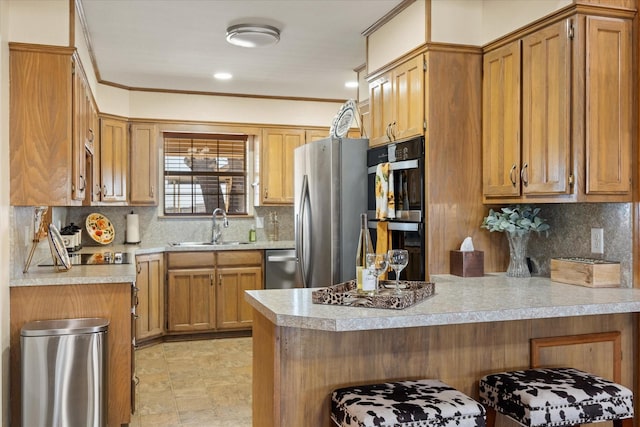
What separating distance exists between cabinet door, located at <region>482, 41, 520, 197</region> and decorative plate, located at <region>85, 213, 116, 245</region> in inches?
151

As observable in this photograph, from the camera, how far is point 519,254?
3.08 metres

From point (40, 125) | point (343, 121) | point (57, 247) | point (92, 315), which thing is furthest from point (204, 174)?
point (92, 315)

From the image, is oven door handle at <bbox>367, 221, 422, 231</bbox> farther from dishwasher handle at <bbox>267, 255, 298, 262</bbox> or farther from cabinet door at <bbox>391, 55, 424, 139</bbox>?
dishwasher handle at <bbox>267, 255, 298, 262</bbox>

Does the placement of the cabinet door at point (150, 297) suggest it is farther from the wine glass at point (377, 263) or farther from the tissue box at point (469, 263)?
the wine glass at point (377, 263)

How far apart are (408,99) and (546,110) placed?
0.88m

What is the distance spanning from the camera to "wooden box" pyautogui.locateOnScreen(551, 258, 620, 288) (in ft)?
8.64

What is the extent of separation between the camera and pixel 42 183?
317 cm

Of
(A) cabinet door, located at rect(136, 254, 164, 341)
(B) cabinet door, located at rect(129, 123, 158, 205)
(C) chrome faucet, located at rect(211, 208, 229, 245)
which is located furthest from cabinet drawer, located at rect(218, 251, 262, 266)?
(B) cabinet door, located at rect(129, 123, 158, 205)

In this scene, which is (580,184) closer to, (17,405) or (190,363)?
(17,405)

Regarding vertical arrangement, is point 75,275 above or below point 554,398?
above

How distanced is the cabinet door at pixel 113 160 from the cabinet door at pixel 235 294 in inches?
49.8

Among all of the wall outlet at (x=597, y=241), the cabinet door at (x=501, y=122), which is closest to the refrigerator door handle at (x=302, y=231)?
the cabinet door at (x=501, y=122)

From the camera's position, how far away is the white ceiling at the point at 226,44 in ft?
11.4

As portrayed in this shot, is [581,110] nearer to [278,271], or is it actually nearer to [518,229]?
[518,229]
